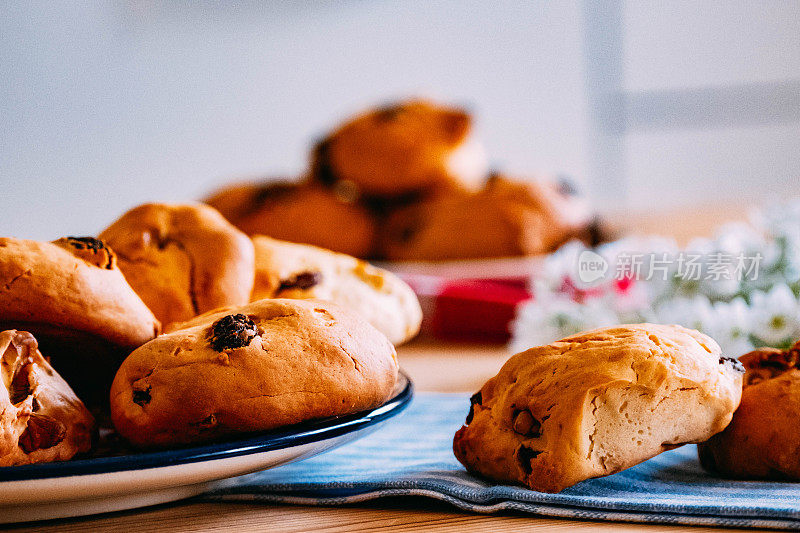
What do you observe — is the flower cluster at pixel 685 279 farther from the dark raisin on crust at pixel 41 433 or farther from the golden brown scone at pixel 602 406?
the dark raisin on crust at pixel 41 433

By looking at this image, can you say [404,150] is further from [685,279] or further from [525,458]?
[525,458]

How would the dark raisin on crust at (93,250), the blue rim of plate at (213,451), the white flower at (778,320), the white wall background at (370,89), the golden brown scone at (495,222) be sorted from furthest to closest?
1. the white wall background at (370,89)
2. the golden brown scone at (495,222)
3. the white flower at (778,320)
4. the dark raisin on crust at (93,250)
5. the blue rim of plate at (213,451)

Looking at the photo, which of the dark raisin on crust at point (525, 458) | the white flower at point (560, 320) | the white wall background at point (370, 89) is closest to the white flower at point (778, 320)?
the white flower at point (560, 320)

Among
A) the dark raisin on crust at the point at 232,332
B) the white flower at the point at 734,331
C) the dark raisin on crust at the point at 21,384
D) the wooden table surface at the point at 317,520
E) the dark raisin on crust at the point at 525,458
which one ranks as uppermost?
the dark raisin on crust at the point at 232,332

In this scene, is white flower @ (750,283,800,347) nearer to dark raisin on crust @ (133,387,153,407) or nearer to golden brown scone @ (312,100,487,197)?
dark raisin on crust @ (133,387,153,407)

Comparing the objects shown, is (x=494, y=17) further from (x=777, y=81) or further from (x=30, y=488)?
(x=30, y=488)

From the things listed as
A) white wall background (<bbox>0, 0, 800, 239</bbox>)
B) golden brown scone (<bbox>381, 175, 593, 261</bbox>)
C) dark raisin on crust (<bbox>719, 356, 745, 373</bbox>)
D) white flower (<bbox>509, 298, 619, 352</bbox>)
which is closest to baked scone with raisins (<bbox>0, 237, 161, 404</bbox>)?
dark raisin on crust (<bbox>719, 356, 745, 373</bbox>)
